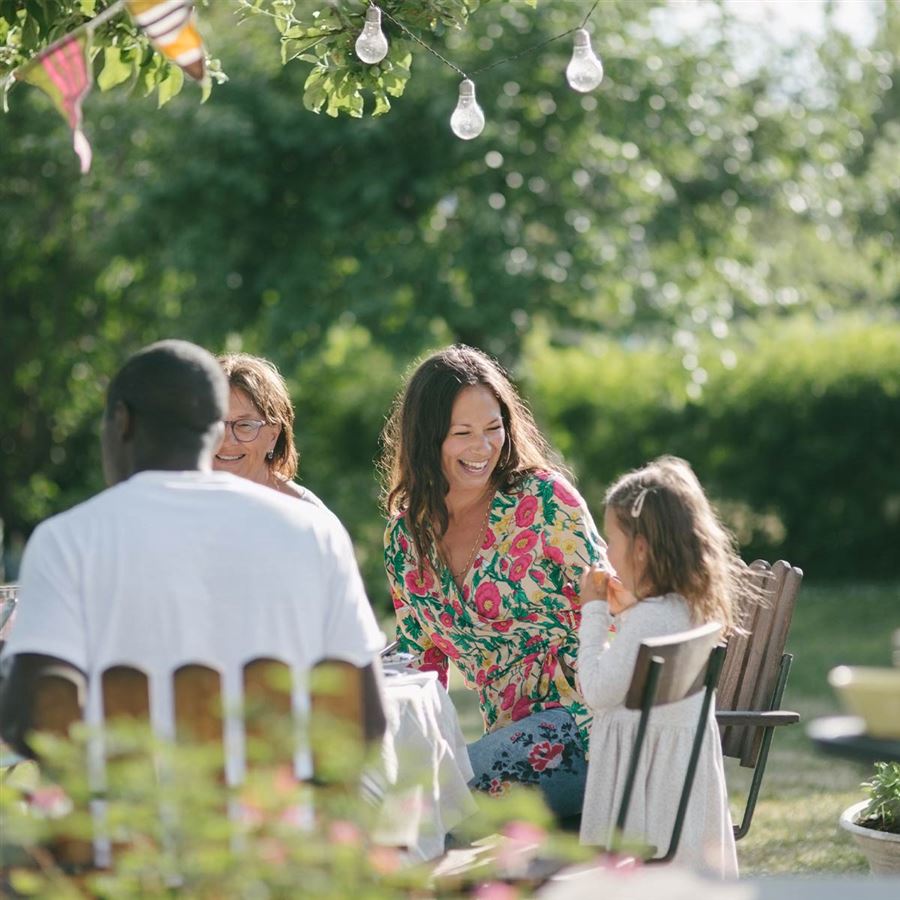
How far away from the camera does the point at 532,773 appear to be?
414 centimetres

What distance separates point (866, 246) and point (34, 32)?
1188cm

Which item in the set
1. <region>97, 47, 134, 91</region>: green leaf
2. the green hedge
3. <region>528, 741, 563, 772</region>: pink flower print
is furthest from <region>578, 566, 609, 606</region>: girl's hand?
the green hedge

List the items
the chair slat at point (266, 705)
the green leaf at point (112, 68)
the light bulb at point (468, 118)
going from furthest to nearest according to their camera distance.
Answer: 1. the light bulb at point (468, 118)
2. the green leaf at point (112, 68)
3. the chair slat at point (266, 705)

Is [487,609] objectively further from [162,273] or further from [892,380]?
→ [892,380]

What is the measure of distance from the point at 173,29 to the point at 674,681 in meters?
1.69

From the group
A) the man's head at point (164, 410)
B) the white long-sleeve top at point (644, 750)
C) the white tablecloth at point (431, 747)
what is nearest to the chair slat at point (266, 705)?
the man's head at point (164, 410)

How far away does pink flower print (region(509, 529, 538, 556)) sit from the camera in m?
4.40

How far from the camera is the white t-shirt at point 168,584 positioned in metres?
2.55

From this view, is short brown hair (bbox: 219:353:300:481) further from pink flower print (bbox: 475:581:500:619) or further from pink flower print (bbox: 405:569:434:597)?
pink flower print (bbox: 475:581:500:619)

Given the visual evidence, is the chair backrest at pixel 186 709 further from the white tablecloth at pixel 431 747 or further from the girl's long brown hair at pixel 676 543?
the girl's long brown hair at pixel 676 543

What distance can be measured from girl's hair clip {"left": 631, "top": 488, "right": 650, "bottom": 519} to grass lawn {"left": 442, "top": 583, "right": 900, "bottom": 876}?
3.94ft

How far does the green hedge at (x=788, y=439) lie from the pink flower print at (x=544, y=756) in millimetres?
10557

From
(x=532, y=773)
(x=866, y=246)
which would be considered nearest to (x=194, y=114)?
(x=866, y=246)

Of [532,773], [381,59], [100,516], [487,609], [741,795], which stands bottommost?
[741,795]
